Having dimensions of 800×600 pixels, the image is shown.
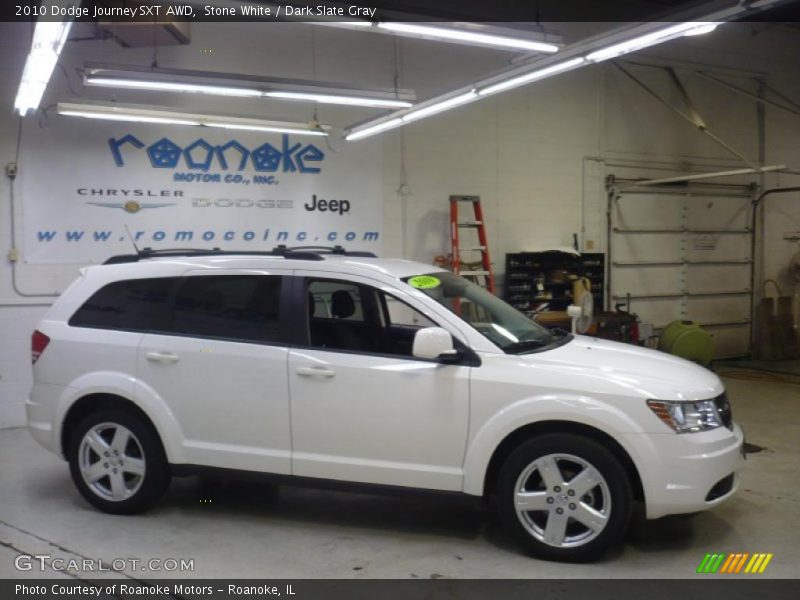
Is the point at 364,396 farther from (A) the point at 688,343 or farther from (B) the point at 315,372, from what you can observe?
(A) the point at 688,343

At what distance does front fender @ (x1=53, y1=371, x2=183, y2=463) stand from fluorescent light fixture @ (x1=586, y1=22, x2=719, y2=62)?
3.84 meters

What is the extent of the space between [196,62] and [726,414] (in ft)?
22.2

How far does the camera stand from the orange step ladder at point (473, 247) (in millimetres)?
9570

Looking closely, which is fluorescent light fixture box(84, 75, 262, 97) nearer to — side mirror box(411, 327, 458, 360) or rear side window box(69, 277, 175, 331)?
rear side window box(69, 277, 175, 331)

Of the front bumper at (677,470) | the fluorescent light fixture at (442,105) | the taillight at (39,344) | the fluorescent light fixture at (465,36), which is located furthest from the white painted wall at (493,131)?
the front bumper at (677,470)

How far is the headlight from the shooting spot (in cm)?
405

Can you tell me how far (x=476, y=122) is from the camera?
1020 cm

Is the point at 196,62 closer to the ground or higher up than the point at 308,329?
higher up

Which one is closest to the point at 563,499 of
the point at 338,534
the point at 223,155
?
the point at 338,534

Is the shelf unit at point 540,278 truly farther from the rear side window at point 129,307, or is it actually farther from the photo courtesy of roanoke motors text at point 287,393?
the rear side window at point 129,307

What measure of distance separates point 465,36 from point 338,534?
10.8ft

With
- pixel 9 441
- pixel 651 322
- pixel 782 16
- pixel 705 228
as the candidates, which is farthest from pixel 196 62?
pixel 782 16

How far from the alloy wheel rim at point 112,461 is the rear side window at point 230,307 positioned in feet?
2.63
